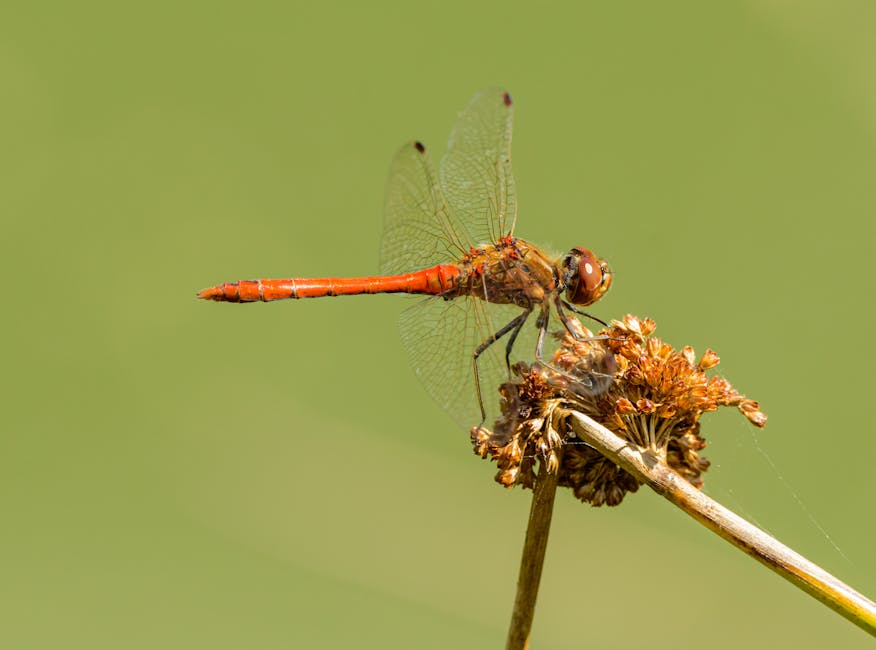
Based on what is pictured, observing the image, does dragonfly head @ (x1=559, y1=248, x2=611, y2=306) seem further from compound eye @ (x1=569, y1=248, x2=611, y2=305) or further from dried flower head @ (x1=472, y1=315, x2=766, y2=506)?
dried flower head @ (x1=472, y1=315, x2=766, y2=506)

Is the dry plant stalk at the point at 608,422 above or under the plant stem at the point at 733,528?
above

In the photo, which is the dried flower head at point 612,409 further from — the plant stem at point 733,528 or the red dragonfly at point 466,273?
the red dragonfly at point 466,273

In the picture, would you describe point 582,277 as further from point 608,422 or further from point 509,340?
point 608,422

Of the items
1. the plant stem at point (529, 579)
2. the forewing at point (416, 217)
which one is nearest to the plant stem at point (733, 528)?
the plant stem at point (529, 579)

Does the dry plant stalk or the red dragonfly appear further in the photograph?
the red dragonfly

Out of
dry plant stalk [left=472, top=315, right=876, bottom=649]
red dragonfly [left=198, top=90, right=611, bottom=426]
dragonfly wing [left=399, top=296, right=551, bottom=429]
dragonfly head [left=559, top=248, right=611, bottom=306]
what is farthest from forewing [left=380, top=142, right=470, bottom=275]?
dry plant stalk [left=472, top=315, right=876, bottom=649]

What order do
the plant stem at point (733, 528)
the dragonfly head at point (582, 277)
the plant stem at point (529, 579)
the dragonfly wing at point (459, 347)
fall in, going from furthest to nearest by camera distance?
1. the dragonfly head at point (582, 277)
2. the dragonfly wing at point (459, 347)
3. the plant stem at point (529, 579)
4. the plant stem at point (733, 528)

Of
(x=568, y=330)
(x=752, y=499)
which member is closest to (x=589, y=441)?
(x=568, y=330)

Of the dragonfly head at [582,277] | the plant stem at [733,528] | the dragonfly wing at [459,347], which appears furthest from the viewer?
the dragonfly head at [582,277]
